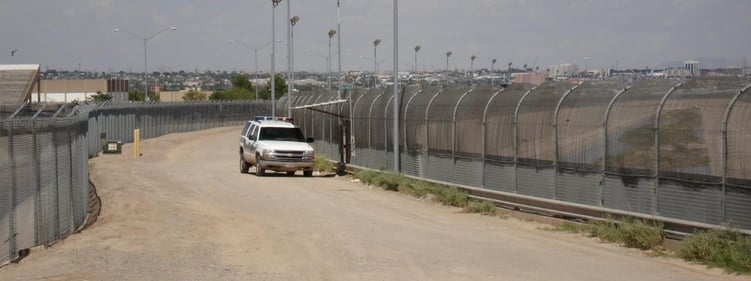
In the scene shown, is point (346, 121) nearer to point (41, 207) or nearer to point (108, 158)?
point (108, 158)

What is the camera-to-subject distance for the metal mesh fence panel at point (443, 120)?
1045 inches

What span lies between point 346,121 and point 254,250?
2291 centimetres

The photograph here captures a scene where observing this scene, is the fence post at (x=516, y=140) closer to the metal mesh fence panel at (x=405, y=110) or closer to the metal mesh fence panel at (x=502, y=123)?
the metal mesh fence panel at (x=502, y=123)

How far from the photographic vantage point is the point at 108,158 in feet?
145

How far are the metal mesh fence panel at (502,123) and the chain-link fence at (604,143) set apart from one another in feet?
0.10

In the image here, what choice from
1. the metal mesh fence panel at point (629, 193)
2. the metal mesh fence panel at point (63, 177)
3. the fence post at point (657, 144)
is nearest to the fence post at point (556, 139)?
the metal mesh fence panel at point (629, 193)

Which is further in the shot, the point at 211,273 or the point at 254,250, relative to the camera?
the point at 254,250

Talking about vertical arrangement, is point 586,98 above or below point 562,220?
above

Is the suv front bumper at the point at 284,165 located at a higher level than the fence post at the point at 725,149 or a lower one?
lower

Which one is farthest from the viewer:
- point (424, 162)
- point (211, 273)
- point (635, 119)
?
point (424, 162)

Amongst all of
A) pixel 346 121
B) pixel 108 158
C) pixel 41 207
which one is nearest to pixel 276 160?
pixel 346 121

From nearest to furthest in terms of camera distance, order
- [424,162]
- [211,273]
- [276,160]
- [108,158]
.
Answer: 1. [211,273]
2. [424,162]
3. [276,160]
4. [108,158]

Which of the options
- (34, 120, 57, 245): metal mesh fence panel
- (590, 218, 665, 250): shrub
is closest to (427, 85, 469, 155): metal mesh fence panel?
(590, 218, 665, 250): shrub

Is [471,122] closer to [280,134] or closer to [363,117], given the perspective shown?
[363,117]
